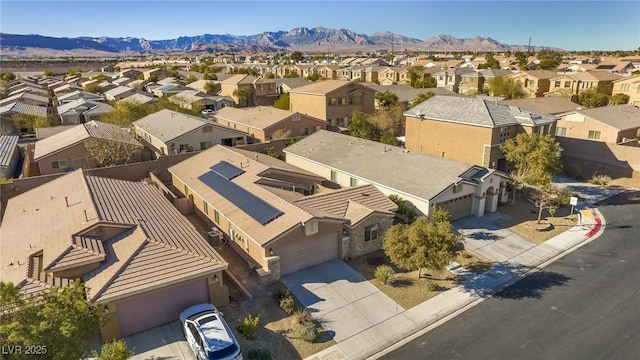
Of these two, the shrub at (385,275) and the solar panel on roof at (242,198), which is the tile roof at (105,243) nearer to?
the solar panel on roof at (242,198)

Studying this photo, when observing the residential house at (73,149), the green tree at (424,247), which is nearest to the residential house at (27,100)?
the residential house at (73,149)

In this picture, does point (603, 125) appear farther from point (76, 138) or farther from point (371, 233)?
point (76, 138)

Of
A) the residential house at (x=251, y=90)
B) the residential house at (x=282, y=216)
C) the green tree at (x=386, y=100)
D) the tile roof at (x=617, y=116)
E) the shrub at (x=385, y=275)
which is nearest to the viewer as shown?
the shrub at (x=385, y=275)

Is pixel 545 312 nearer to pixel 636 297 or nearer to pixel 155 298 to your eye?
pixel 636 297

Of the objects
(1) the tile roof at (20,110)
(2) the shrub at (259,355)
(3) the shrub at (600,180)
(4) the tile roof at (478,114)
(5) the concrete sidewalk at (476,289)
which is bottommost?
(5) the concrete sidewalk at (476,289)

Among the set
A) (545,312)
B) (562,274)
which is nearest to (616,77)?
(562,274)

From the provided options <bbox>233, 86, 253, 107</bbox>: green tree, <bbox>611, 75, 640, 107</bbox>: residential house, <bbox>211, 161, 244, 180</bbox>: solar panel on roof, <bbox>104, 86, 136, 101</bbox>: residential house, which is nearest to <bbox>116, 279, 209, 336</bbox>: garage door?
<bbox>211, 161, 244, 180</bbox>: solar panel on roof

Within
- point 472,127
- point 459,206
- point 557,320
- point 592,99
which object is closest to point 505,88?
point 592,99

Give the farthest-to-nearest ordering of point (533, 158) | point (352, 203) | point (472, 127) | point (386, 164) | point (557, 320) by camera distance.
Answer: point (472, 127)
point (386, 164)
point (533, 158)
point (352, 203)
point (557, 320)
